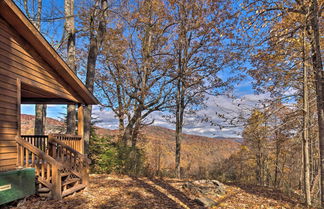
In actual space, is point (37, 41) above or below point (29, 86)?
above

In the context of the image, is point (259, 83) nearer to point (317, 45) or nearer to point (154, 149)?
point (317, 45)

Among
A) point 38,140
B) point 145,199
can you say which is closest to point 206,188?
point 145,199

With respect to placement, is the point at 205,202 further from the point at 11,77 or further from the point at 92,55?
the point at 92,55

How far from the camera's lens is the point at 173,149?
16.8 m

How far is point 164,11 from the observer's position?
1422 centimetres

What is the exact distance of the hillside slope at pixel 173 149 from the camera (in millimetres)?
14238

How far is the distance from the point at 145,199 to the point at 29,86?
473cm

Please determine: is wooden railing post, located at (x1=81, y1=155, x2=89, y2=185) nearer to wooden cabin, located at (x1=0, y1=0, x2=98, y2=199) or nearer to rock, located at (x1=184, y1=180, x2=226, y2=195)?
wooden cabin, located at (x1=0, y1=0, x2=98, y2=199)

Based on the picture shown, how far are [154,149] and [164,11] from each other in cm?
941

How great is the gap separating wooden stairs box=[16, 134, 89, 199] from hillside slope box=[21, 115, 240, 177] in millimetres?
5299

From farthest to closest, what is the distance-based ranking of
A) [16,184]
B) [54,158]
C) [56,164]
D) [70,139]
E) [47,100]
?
[47,100] < [70,139] < [54,158] < [56,164] < [16,184]

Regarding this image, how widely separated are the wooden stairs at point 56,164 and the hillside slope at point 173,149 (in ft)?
17.4

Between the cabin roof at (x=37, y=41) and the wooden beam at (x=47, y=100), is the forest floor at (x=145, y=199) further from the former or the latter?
the cabin roof at (x=37, y=41)

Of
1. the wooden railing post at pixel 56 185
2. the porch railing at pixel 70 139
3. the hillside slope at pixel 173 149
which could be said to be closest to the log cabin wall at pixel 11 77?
the wooden railing post at pixel 56 185
